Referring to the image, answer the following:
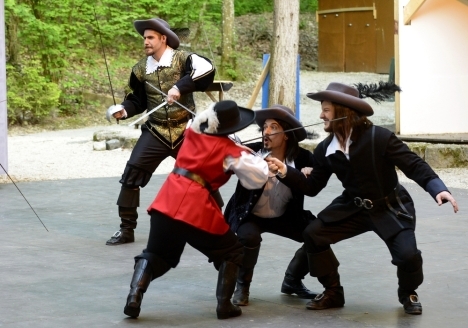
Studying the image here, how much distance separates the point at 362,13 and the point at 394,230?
67.4 feet

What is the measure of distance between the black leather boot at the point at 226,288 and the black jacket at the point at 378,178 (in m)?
0.61

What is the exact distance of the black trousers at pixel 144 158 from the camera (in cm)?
735

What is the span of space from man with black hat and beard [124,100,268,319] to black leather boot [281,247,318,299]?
2.05 ft

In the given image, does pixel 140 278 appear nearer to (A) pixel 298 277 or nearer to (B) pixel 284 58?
(A) pixel 298 277

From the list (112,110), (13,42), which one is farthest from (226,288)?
(13,42)

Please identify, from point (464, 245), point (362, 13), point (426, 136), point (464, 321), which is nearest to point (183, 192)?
point (464, 321)

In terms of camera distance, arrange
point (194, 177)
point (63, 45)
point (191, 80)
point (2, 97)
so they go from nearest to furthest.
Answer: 1. point (194, 177)
2. point (191, 80)
3. point (2, 97)
4. point (63, 45)

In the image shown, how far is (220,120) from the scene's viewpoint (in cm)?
482

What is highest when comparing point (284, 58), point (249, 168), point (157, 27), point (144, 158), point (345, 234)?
point (157, 27)

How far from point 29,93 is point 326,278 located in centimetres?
1458

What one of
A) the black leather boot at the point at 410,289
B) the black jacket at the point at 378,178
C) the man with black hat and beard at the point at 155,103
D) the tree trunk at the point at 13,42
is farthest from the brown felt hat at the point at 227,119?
the tree trunk at the point at 13,42

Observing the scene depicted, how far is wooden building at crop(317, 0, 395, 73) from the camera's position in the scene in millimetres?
24484

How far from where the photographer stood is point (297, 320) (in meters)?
5.00

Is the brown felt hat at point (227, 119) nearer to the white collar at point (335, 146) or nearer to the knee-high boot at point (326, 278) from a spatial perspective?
Answer: the white collar at point (335, 146)
